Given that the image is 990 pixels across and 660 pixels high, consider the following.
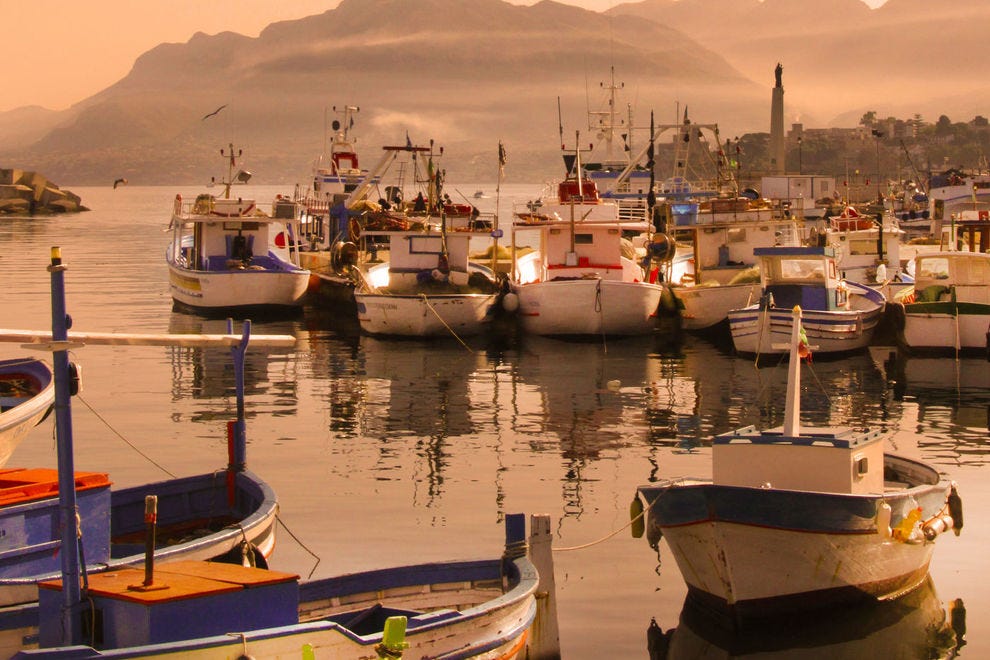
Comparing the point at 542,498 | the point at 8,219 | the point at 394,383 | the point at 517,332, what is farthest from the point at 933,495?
the point at 8,219

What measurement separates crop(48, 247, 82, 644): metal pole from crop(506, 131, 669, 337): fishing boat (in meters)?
31.0

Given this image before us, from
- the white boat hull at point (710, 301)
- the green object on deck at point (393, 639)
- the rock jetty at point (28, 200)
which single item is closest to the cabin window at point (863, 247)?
the white boat hull at point (710, 301)

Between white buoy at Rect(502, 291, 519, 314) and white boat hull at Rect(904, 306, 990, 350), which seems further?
white buoy at Rect(502, 291, 519, 314)

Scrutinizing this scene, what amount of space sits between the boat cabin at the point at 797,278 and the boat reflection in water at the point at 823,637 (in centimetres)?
2321

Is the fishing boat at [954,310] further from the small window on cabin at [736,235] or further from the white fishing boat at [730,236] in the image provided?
the small window on cabin at [736,235]

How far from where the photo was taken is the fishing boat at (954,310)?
129 feet

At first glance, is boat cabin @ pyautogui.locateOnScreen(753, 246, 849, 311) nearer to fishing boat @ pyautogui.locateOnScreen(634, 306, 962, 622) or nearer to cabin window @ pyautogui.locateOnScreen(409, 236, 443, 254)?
cabin window @ pyautogui.locateOnScreen(409, 236, 443, 254)

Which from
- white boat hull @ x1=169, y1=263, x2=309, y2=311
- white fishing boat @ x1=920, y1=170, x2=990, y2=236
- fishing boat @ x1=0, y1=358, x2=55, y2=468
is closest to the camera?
fishing boat @ x1=0, y1=358, x2=55, y2=468

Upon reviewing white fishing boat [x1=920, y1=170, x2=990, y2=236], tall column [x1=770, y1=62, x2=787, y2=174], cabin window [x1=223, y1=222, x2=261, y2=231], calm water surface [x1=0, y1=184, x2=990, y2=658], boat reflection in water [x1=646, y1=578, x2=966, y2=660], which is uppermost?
tall column [x1=770, y1=62, x2=787, y2=174]

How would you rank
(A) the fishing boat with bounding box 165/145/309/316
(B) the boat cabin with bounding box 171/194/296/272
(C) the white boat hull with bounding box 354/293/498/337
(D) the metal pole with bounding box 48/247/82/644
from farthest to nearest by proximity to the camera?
(B) the boat cabin with bounding box 171/194/296/272, (A) the fishing boat with bounding box 165/145/309/316, (C) the white boat hull with bounding box 354/293/498/337, (D) the metal pole with bounding box 48/247/82/644

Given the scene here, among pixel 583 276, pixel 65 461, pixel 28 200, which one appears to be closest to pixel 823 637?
pixel 65 461

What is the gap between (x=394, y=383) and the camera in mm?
36438

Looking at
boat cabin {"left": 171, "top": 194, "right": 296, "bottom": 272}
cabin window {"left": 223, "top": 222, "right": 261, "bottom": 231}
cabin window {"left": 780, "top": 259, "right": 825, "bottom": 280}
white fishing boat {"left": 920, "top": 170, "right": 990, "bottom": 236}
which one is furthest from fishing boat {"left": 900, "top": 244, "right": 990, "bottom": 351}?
white fishing boat {"left": 920, "top": 170, "right": 990, "bottom": 236}

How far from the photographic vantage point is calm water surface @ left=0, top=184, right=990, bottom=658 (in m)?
17.9
